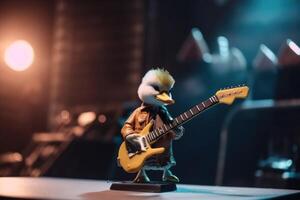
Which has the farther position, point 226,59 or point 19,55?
point 19,55

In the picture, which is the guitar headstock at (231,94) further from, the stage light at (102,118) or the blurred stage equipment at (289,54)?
the stage light at (102,118)

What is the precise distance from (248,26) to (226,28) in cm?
21

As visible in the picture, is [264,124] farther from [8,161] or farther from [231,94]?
[8,161]

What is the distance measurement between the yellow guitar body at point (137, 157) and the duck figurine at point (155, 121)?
0.02 meters

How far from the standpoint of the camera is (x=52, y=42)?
201 inches

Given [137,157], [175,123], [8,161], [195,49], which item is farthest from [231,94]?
[8,161]

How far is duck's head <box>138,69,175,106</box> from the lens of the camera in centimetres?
186

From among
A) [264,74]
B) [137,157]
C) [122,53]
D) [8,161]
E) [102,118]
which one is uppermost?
[122,53]

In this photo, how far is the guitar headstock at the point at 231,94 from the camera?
1.69m

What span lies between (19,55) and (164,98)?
3320 mm

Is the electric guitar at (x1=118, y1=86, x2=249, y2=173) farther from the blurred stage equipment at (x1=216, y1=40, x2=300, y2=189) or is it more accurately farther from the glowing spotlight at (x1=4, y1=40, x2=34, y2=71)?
the glowing spotlight at (x1=4, y1=40, x2=34, y2=71)

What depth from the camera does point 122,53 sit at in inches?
189

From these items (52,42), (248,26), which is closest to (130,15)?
(52,42)

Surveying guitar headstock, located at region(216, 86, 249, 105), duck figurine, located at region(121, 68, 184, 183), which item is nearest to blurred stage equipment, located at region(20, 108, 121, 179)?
duck figurine, located at region(121, 68, 184, 183)
